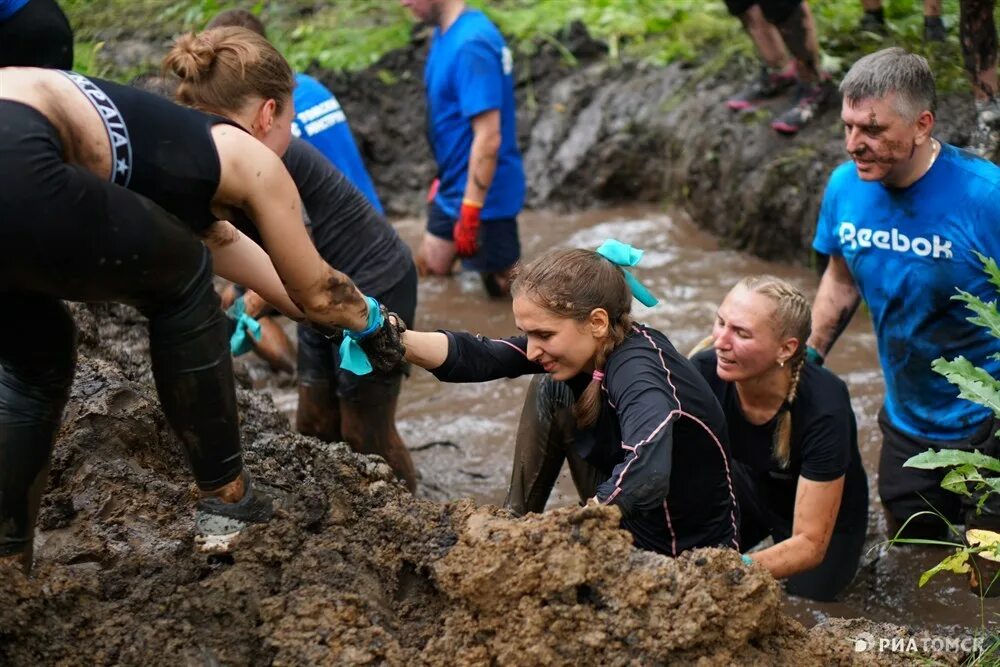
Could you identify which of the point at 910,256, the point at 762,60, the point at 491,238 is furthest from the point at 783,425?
the point at 762,60

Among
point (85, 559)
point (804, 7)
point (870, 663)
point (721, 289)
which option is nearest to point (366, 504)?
point (85, 559)

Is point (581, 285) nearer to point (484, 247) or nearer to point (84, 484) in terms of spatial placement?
point (84, 484)

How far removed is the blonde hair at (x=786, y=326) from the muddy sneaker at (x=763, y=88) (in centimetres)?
443

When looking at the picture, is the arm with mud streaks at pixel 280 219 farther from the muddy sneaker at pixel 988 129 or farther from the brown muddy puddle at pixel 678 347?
the muddy sneaker at pixel 988 129

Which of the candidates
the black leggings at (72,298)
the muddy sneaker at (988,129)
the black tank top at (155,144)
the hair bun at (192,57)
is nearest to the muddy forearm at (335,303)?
the black leggings at (72,298)

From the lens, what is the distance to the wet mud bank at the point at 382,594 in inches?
95.3

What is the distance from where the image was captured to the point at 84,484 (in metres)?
3.09

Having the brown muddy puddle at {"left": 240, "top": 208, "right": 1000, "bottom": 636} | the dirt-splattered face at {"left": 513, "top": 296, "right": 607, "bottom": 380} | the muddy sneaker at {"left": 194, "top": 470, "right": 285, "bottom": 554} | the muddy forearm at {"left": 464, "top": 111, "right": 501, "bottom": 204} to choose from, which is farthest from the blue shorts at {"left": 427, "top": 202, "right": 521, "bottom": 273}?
the muddy sneaker at {"left": 194, "top": 470, "right": 285, "bottom": 554}

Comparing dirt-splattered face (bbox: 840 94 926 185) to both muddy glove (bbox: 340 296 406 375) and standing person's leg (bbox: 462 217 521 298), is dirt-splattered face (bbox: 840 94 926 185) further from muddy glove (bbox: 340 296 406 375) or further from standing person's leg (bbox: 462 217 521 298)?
standing person's leg (bbox: 462 217 521 298)

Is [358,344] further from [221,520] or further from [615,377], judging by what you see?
[615,377]

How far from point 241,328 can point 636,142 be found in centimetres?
486

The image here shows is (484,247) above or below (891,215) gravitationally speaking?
below

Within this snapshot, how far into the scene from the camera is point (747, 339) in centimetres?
351

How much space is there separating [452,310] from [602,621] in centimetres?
489
